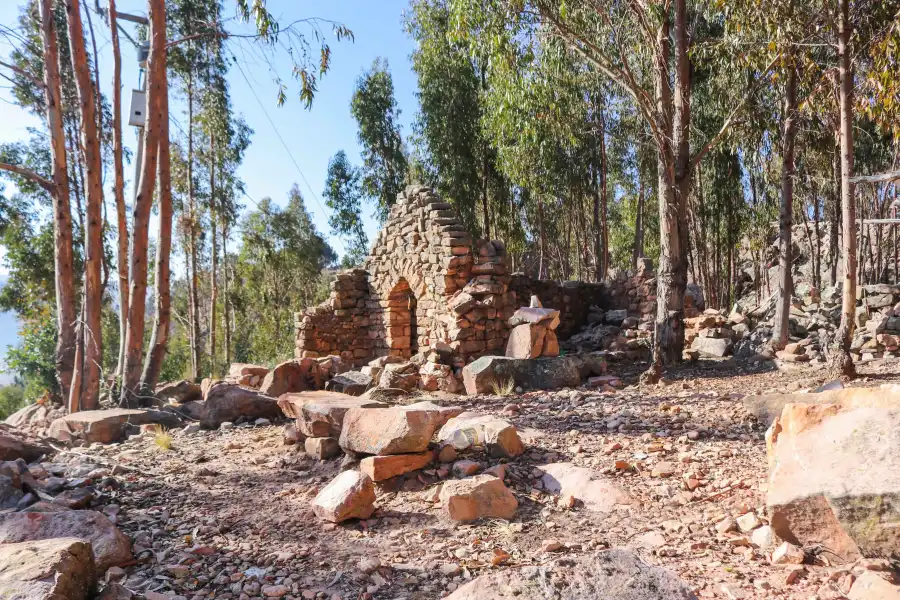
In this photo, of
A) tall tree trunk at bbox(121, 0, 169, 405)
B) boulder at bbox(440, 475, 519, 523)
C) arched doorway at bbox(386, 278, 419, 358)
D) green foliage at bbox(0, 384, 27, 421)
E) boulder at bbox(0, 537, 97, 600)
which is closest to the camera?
boulder at bbox(0, 537, 97, 600)

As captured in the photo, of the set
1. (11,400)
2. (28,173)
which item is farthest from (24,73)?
(11,400)

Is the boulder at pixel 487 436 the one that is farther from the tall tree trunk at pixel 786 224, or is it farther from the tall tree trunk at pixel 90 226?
the tall tree trunk at pixel 786 224

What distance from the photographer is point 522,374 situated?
24.6ft

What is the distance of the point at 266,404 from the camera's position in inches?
259

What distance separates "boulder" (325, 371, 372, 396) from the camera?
7370 millimetres

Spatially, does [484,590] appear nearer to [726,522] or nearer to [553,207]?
[726,522]

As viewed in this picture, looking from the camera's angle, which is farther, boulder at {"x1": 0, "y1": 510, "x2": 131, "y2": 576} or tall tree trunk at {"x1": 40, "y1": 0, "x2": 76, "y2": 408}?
tall tree trunk at {"x1": 40, "y1": 0, "x2": 76, "y2": 408}

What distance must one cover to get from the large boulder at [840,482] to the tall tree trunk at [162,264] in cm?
768

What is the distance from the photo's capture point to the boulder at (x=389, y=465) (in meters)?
3.97

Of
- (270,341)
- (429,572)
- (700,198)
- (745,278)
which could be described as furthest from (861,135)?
(270,341)

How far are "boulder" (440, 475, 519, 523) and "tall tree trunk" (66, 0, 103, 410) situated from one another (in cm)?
650

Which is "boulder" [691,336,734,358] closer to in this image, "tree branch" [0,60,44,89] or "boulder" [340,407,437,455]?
"boulder" [340,407,437,455]

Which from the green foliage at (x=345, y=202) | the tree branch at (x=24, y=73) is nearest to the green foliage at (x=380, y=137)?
the green foliage at (x=345, y=202)

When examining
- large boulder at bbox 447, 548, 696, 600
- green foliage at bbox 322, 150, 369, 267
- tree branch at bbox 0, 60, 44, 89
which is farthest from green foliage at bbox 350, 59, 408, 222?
large boulder at bbox 447, 548, 696, 600
